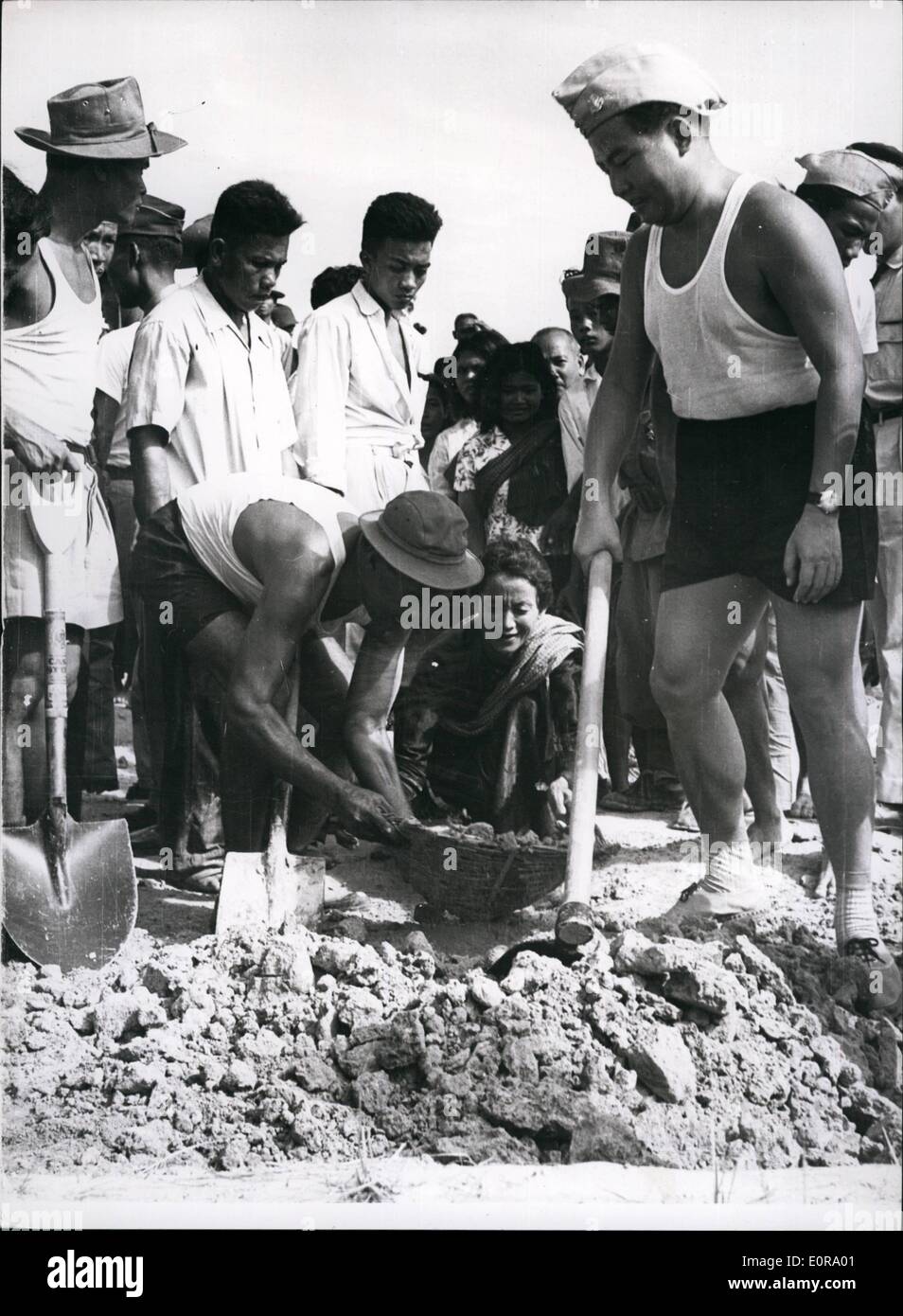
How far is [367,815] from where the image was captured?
611 centimetres

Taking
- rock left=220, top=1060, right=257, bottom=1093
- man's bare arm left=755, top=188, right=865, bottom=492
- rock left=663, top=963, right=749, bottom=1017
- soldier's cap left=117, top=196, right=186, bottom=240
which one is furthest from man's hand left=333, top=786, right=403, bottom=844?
soldier's cap left=117, top=196, right=186, bottom=240

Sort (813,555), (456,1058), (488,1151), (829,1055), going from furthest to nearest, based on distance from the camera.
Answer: (813,555)
(829,1055)
(456,1058)
(488,1151)

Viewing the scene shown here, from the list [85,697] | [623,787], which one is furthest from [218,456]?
[623,787]

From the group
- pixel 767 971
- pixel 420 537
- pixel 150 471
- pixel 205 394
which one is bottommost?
pixel 767 971

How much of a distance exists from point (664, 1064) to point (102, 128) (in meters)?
3.63

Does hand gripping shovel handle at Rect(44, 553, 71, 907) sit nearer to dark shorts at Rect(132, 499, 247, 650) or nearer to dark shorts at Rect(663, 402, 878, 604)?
dark shorts at Rect(132, 499, 247, 650)

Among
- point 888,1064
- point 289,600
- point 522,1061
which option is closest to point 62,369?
point 289,600

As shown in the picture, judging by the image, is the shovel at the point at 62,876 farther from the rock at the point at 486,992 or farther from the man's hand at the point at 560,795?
the man's hand at the point at 560,795

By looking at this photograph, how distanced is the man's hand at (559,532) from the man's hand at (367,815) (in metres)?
1.05

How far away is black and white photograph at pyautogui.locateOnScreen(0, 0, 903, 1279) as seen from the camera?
5.88 m

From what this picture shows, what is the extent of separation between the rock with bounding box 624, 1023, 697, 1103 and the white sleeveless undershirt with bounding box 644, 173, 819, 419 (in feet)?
6.69

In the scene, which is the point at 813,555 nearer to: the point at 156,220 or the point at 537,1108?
the point at 537,1108

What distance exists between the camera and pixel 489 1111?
5602 mm

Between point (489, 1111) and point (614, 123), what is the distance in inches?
126
